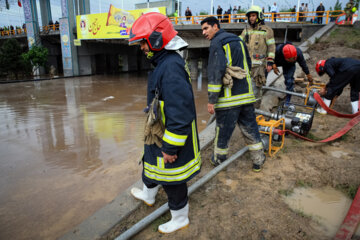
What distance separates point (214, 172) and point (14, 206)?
2723mm

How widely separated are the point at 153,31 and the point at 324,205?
8.11 feet

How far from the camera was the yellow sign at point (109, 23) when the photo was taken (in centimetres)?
1792

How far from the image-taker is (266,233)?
6.98 feet

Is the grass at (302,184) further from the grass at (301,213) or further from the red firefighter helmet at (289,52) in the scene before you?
the red firefighter helmet at (289,52)

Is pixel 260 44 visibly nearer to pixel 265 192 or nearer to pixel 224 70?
pixel 224 70

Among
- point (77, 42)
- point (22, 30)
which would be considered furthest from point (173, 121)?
point (22, 30)

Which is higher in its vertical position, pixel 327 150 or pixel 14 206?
pixel 327 150

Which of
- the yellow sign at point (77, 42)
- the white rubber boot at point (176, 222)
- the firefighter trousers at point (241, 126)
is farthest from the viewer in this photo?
the yellow sign at point (77, 42)

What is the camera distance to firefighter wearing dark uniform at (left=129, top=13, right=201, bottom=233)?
1.75 m

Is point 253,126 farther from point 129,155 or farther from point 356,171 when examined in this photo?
point 129,155

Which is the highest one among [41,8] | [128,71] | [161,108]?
[41,8]

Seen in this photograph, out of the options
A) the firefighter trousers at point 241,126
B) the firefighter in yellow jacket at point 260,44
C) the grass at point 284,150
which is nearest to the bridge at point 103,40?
the firefighter in yellow jacket at point 260,44

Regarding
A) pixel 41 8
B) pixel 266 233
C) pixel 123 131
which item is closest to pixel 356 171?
pixel 266 233

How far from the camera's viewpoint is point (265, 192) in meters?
2.73
